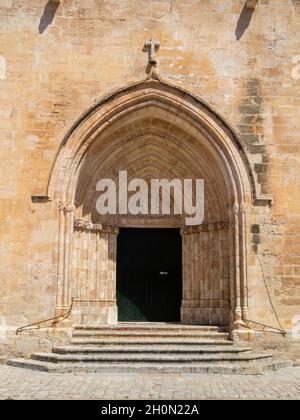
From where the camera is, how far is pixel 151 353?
26.3ft

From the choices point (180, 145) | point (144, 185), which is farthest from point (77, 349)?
point (180, 145)

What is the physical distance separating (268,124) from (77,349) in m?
4.98

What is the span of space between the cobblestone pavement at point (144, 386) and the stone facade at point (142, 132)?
1.44 metres

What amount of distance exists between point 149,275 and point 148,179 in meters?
1.87

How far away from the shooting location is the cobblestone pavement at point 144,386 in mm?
5957

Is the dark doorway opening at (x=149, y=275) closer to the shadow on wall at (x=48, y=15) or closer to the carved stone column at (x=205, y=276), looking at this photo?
the carved stone column at (x=205, y=276)

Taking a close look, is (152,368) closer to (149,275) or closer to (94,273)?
(94,273)

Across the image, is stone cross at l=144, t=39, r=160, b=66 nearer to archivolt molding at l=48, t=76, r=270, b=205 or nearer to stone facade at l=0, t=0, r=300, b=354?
stone facade at l=0, t=0, r=300, b=354

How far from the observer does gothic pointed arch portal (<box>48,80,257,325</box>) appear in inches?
352

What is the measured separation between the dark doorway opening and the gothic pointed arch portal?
264 millimetres

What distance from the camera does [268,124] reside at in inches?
362

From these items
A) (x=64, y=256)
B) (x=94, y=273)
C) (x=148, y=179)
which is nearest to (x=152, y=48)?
(x=148, y=179)

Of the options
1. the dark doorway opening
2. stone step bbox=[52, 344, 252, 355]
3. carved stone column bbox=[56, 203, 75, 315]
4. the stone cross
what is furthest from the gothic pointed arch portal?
stone step bbox=[52, 344, 252, 355]
